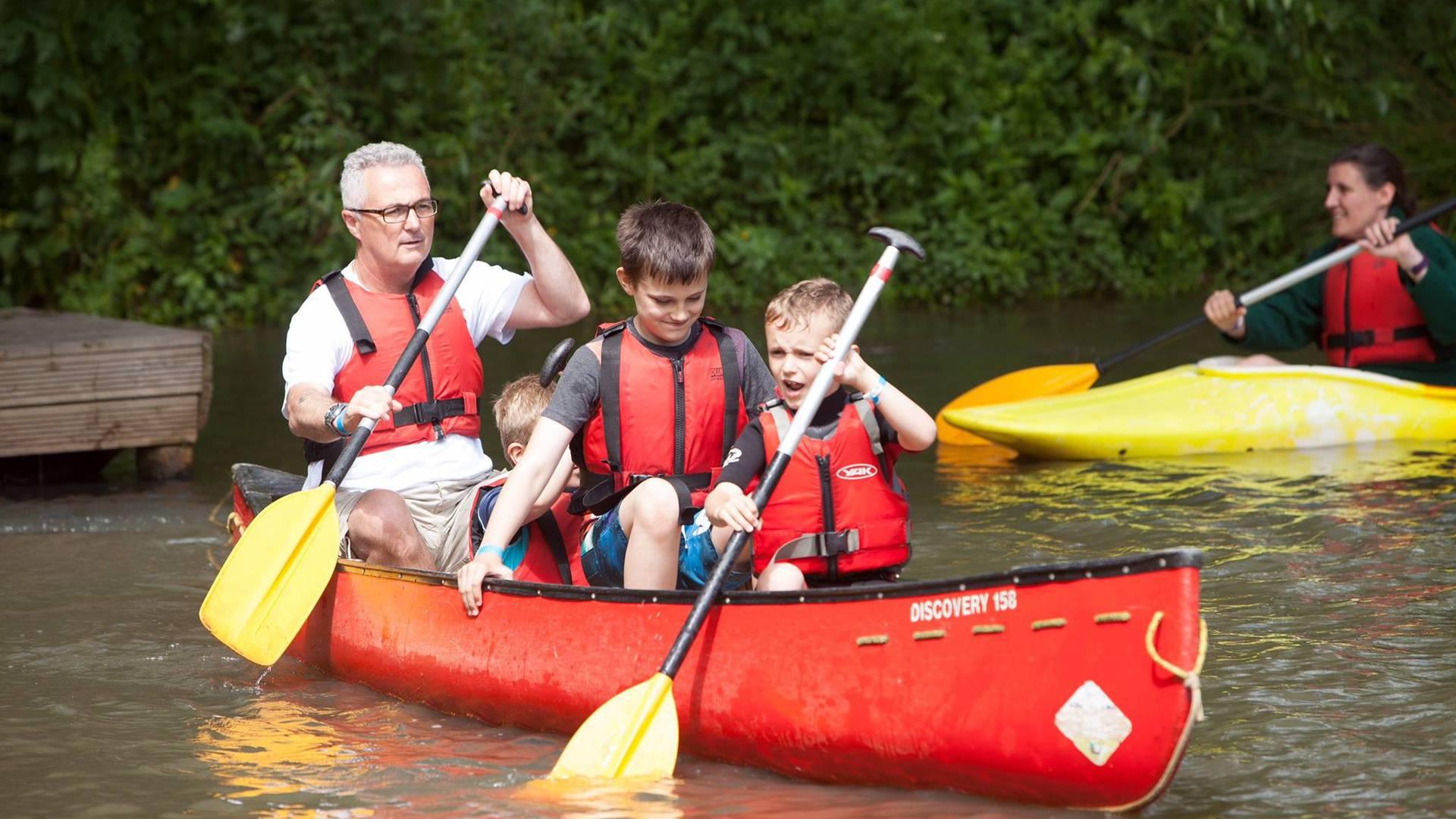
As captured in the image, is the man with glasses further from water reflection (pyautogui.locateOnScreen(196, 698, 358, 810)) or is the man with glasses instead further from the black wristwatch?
water reflection (pyautogui.locateOnScreen(196, 698, 358, 810))

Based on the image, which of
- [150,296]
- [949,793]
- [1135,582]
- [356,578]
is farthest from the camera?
[150,296]

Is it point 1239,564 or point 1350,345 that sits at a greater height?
point 1350,345

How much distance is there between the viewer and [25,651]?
13.4 feet

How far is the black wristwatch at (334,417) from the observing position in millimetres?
3555

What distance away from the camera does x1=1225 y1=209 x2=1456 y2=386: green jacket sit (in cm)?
557

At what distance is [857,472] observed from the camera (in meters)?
3.28

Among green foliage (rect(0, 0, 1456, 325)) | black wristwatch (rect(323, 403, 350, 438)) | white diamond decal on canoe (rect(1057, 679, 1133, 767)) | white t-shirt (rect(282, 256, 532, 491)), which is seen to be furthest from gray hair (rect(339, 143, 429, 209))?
green foliage (rect(0, 0, 1456, 325))

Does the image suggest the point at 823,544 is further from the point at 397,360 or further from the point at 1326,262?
the point at 1326,262

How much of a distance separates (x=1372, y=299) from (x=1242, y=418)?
57 centimetres

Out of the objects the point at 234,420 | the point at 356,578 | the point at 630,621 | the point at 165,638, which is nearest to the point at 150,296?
the point at 234,420

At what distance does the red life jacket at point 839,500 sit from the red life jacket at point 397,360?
0.86 m

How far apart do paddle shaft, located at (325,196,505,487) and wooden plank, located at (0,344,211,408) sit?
7.88ft

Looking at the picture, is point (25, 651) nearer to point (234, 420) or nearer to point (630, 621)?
point (630, 621)

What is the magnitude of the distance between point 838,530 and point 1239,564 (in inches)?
62.5
